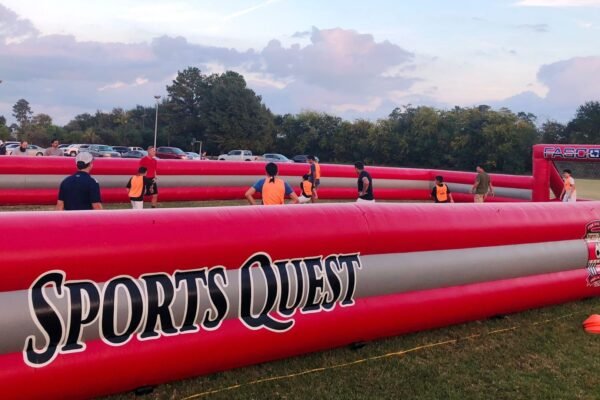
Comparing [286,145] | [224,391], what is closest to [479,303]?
[224,391]

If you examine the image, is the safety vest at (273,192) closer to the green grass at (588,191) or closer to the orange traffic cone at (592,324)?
the orange traffic cone at (592,324)

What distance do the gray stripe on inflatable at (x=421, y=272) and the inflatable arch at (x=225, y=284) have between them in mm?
10

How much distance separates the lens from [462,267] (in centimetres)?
497

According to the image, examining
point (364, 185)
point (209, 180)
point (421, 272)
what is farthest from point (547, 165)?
point (421, 272)

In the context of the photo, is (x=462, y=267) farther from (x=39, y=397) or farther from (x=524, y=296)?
(x=39, y=397)

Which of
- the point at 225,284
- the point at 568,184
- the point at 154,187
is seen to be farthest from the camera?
the point at 568,184

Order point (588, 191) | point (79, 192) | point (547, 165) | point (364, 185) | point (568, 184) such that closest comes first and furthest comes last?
point (79, 192) < point (364, 185) < point (568, 184) < point (547, 165) < point (588, 191)

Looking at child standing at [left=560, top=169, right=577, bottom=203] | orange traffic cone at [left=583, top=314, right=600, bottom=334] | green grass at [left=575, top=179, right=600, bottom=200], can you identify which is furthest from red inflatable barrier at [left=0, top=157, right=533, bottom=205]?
orange traffic cone at [left=583, top=314, right=600, bottom=334]

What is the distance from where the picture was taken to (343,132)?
5809cm

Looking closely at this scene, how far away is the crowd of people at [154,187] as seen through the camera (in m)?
5.43

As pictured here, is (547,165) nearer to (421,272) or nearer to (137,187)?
(137,187)

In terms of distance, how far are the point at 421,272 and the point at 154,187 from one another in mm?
7745

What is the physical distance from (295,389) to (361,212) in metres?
1.55

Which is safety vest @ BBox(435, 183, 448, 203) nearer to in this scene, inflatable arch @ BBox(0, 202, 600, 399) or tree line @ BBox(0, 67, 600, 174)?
inflatable arch @ BBox(0, 202, 600, 399)
